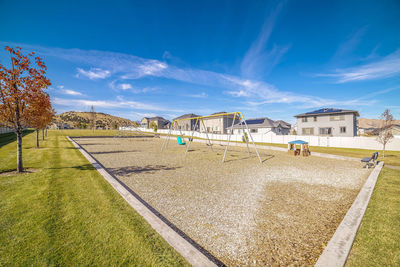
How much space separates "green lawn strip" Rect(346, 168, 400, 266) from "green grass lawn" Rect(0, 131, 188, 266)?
10.6ft

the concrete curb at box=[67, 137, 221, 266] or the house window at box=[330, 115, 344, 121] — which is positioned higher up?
the house window at box=[330, 115, 344, 121]

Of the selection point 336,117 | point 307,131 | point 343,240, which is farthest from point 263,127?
point 343,240

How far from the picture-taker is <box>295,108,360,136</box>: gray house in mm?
29641

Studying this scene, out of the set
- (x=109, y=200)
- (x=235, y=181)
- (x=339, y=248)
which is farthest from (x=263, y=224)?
(x=109, y=200)

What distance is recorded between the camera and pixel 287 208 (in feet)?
16.9

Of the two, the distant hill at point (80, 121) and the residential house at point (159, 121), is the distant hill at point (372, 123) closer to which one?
the residential house at point (159, 121)

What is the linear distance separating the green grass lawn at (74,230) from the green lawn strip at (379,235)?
324cm

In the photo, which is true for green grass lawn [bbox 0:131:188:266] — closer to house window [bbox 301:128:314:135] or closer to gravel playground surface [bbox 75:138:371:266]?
gravel playground surface [bbox 75:138:371:266]

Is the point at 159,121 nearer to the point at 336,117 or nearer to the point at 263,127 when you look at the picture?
the point at 263,127

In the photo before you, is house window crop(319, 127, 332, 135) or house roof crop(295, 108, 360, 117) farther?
house window crop(319, 127, 332, 135)

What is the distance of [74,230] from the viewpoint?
143 inches

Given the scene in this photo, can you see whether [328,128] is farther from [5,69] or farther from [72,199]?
[5,69]

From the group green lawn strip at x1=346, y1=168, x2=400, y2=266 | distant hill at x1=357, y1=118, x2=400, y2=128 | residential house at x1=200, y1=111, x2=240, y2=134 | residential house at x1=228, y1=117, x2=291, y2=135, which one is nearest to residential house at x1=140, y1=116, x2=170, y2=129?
residential house at x1=200, y1=111, x2=240, y2=134

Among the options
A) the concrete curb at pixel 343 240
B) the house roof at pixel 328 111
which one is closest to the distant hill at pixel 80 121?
the house roof at pixel 328 111
